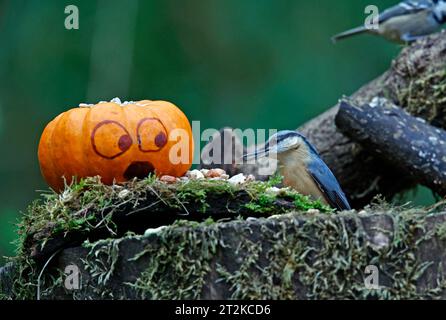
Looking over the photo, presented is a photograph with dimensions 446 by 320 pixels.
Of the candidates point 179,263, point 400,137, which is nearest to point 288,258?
point 179,263

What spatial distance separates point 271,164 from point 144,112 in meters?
1.43

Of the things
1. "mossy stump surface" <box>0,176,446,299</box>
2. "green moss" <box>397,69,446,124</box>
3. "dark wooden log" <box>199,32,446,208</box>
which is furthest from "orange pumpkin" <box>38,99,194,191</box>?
"green moss" <box>397,69,446,124</box>

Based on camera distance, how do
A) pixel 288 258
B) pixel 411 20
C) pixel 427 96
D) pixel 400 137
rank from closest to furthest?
pixel 288 258, pixel 400 137, pixel 427 96, pixel 411 20

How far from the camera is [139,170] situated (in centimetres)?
347

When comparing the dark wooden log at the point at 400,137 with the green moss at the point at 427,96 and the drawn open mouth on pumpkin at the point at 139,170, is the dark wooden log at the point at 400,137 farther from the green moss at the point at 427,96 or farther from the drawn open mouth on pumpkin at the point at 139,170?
the drawn open mouth on pumpkin at the point at 139,170

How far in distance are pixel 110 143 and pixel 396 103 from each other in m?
2.89

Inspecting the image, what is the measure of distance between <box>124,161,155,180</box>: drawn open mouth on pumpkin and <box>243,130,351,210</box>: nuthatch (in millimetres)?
1005

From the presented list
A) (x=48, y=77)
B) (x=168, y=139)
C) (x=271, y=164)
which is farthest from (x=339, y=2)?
→ (x=168, y=139)

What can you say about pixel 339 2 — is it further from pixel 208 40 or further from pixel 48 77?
pixel 48 77

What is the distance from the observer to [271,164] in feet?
15.6

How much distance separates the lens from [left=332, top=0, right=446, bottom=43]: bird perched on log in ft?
26.0

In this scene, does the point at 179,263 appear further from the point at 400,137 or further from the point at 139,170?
the point at 400,137
